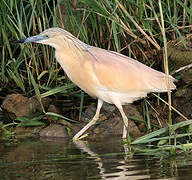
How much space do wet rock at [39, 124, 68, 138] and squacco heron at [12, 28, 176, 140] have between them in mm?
315

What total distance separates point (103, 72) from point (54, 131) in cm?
97

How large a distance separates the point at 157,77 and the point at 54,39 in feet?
3.99

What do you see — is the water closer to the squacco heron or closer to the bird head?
the squacco heron

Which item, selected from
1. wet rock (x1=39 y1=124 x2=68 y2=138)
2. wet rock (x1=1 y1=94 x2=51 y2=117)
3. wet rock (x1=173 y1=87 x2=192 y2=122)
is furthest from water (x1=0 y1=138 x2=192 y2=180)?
wet rock (x1=173 y1=87 x2=192 y2=122)

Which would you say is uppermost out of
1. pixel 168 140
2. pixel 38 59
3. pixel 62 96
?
pixel 38 59

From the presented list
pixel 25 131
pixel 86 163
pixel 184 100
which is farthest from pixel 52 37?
pixel 86 163

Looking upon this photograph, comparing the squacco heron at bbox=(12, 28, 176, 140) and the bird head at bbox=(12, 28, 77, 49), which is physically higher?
the bird head at bbox=(12, 28, 77, 49)

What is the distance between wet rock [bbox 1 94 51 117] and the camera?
6492 millimetres

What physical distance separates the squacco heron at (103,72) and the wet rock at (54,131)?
315 mm

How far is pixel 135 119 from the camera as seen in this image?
6.22 meters

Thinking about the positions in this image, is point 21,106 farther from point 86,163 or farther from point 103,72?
point 86,163

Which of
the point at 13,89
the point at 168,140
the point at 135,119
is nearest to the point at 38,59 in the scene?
the point at 13,89

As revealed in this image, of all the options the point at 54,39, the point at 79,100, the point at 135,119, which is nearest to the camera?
the point at 54,39

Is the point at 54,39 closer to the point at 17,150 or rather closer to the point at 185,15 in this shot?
the point at 17,150
